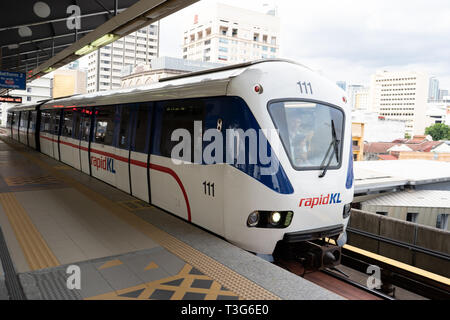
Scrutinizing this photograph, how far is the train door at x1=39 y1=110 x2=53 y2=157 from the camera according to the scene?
1478 cm

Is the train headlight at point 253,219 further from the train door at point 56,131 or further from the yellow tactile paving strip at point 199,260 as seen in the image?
the train door at point 56,131

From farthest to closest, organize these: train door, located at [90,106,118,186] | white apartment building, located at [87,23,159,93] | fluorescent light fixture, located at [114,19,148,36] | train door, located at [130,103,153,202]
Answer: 1. white apartment building, located at [87,23,159,93]
2. train door, located at [90,106,118,186]
3. fluorescent light fixture, located at [114,19,148,36]
4. train door, located at [130,103,153,202]

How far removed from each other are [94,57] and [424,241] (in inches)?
4942

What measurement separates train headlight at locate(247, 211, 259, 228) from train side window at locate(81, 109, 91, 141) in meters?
6.92

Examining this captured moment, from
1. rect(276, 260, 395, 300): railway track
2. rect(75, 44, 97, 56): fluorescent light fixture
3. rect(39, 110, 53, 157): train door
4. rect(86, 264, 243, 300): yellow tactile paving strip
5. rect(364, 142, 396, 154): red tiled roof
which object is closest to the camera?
rect(86, 264, 243, 300): yellow tactile paving strip

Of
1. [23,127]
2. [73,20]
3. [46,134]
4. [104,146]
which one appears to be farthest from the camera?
[23,127]

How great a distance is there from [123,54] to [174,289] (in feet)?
393

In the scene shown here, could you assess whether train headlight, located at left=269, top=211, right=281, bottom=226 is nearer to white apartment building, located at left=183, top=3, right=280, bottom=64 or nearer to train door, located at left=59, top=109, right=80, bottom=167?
train door, located at left=59, top=109, right=80, bottom=167

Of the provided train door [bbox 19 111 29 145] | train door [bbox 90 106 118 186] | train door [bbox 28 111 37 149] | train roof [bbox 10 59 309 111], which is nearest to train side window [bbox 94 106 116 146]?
train door [bbox 90 106 118 186]

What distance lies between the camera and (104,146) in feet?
29.3

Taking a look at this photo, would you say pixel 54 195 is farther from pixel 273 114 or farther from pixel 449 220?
pixel 449 220

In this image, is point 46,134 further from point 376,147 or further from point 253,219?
point 376,147

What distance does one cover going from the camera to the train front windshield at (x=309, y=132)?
4.66 m

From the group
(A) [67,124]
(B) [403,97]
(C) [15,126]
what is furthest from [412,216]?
(B) [403,97]
